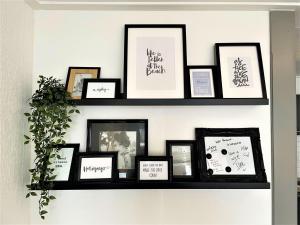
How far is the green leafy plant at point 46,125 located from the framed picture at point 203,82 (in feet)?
2.12

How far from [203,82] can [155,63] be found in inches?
11.5

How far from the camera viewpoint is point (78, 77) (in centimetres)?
175

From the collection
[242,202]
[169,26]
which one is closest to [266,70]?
[169,26]

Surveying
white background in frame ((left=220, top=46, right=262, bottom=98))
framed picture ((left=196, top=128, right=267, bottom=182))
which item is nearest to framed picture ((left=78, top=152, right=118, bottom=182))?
framed picture ((left=196, top=128, right=267, bottom=182))

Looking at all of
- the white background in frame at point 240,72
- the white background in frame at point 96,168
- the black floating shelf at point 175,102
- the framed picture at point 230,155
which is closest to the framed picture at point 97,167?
the white background in frame at point 96,168

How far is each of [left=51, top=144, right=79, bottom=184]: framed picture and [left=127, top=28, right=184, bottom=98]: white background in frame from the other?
45cm

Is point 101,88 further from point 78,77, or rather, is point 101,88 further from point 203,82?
point 203,82

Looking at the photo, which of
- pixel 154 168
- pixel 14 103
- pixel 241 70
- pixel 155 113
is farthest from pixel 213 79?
pixel 14 103

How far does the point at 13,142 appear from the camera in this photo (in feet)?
5.08

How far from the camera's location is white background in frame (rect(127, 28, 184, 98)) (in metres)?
1.69

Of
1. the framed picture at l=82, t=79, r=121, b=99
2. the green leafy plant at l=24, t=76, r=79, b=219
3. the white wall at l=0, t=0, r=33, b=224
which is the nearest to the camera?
the white wall at l=0, t=0, r=33, b=224

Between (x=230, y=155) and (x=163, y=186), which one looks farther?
(x=230, y=155)

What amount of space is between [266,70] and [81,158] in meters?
1.17

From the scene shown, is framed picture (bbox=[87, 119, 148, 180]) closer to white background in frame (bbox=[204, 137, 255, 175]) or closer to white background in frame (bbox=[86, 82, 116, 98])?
white background in frame (bbox=[86, 82, 116, 98])
